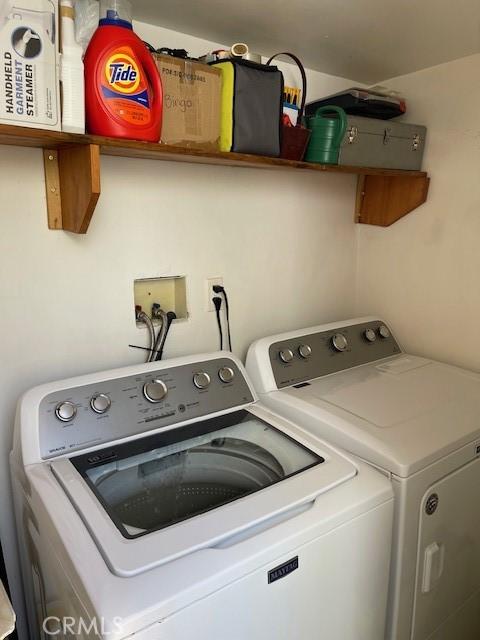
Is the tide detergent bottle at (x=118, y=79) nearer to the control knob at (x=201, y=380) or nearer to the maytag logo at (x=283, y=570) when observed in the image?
the control knob at (x=201, y=380)

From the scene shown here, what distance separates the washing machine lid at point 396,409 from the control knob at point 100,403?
0.56m

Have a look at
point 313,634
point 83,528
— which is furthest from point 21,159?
point 313,634

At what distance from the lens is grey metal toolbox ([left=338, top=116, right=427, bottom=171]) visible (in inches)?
64.9

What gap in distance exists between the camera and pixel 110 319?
150 centimetres

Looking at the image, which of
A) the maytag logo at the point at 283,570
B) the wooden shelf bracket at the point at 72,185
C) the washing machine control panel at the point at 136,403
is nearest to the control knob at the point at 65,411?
the washing machine control panel at the point at 136,403

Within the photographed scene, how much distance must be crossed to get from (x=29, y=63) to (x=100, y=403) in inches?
32.6

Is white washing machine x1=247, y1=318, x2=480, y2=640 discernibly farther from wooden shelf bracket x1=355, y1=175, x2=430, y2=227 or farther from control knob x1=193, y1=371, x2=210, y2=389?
wooden shelf bracket x1=355, y1=175, x2=430, y2=227

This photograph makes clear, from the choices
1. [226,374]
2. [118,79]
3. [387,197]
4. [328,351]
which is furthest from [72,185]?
[387,197]

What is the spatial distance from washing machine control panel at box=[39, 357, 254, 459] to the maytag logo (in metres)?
0.53

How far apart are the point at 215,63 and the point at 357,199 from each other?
1.02 metres

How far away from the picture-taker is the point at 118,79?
3.63 ft

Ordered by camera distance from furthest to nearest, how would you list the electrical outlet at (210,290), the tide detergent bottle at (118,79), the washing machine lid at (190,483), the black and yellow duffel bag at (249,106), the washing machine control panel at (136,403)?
the electrical outlet at (210,290), the black and yellow duffel bag at (249,106), the washing machine control panel at (136,403), the tide detergent bottle at (118,79), the washing machine lid at (190,483)

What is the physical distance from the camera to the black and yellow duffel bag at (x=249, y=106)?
1.31 meters
